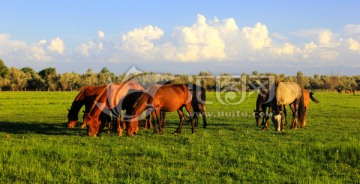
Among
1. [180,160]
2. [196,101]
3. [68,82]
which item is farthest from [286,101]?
[68,82]

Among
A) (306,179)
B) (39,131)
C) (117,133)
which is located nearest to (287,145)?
(306,179)

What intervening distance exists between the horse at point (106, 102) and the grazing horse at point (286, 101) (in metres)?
6.13

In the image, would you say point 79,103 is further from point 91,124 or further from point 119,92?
point 91,124

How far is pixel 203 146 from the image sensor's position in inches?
411

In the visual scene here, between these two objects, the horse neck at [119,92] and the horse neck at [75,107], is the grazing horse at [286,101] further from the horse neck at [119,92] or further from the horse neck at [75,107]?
the horse neck at [75,107]

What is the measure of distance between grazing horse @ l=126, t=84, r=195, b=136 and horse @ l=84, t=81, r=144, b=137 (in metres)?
0.84

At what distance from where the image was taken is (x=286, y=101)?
48.6 ft

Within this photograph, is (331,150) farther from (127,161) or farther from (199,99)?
(199,99)

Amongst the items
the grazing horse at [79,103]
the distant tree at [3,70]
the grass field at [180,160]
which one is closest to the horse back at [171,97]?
the grass field at [180,160]

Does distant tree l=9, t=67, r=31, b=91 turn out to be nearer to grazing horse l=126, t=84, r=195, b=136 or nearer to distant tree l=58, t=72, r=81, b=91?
distant tree l=58, t=72, r=81, b=91

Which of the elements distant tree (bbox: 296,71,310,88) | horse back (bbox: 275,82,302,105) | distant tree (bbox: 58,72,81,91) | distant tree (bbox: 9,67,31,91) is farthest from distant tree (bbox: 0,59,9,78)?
horse back (bbox: 275,82,302,105)

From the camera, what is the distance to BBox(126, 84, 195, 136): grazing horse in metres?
13.0

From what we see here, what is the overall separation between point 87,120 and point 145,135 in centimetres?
230

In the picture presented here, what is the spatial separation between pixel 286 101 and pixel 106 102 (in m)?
7.86
